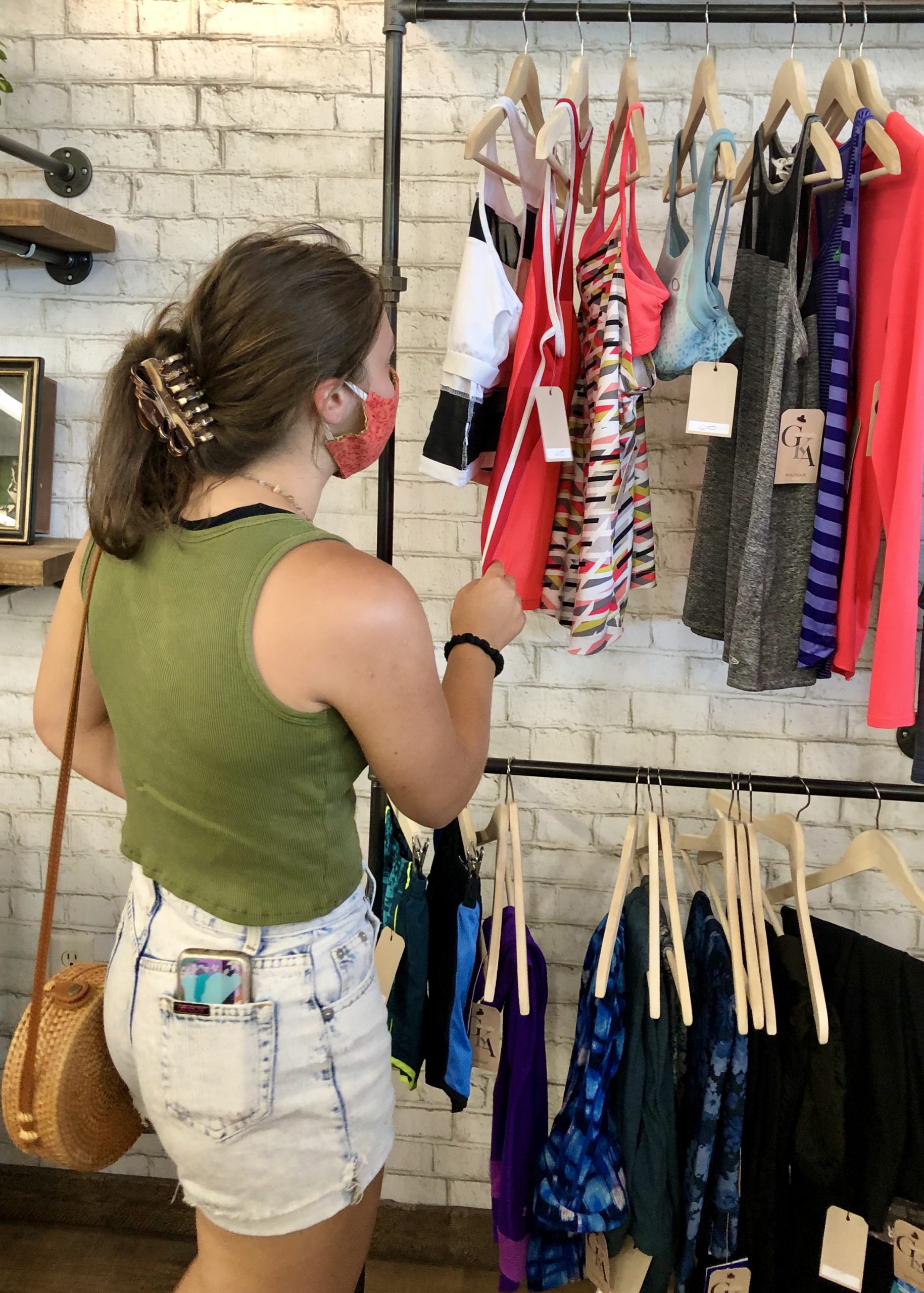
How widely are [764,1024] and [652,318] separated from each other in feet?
3.33

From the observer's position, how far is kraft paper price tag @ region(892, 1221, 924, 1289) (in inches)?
53.9

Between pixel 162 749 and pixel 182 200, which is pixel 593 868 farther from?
pixel 182 200

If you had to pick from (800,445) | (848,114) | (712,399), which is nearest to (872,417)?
(800,445)

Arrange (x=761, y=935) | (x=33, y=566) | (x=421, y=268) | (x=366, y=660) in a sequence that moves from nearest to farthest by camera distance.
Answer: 1. (x=366, y=660)
2. (x=761, y=935)
3. (x=33, y=566)
4. (x=421, y=268)

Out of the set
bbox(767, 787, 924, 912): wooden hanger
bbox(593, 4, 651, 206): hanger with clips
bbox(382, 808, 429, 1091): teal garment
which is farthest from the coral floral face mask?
bbox(767, 787, 924, 912): wooden hanger

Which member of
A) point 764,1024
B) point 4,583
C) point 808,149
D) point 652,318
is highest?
point 808,149

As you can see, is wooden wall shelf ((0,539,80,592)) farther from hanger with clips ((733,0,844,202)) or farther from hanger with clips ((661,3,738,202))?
hanger with clips ((733,0,844,202))

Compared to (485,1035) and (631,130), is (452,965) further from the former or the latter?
(631,130)

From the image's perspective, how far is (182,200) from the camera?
184 cm

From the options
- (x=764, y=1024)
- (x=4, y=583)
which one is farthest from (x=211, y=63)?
(x=764, y=1024)

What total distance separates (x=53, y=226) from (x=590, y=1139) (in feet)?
5.53

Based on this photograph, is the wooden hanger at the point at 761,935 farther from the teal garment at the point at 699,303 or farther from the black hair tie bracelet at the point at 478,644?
the teal garment at the point at 699,303

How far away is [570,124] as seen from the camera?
1359 mm

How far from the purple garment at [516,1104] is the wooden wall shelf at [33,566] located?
956 mm
